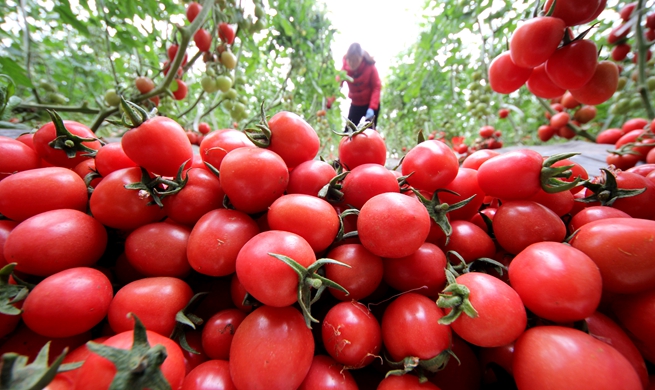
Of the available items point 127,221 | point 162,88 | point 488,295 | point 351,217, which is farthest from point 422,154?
point 162,88

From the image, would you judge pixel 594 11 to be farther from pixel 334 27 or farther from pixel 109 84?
pixel 109 84

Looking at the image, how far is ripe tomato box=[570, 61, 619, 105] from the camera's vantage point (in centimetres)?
95

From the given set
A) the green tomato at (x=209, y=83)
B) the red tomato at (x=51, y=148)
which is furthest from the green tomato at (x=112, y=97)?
the red tomato at (x=51, y=148)

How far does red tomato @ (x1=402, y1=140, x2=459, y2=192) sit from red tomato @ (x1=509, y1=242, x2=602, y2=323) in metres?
0.23

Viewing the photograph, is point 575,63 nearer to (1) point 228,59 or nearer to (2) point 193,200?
(2) point 193,200

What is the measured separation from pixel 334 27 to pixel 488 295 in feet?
13.1

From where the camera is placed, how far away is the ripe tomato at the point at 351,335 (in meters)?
0.46

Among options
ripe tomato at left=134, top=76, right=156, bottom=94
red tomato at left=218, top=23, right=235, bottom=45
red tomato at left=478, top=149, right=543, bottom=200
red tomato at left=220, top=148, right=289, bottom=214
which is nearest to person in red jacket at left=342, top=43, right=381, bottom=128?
red tomato at left=218, top=23, right=235, bottom=45

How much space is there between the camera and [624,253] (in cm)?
45

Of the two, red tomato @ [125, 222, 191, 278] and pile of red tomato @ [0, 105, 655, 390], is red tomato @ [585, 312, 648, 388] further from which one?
red tomato @ [125, 222, 191, 278]

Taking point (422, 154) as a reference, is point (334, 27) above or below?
above

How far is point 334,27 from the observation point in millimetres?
3633

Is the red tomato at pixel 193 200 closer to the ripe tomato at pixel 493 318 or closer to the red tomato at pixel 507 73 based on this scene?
the ripe tomato at pixel 493 318

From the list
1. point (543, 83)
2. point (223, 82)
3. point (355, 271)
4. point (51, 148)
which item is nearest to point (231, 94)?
point (223, 82)
